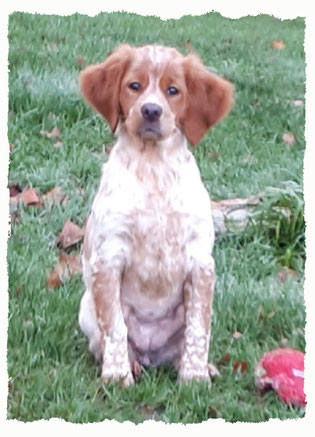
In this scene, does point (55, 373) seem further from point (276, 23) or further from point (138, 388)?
point (276, 23)

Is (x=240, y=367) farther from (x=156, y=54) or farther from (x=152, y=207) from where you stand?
(x=156, y=54)

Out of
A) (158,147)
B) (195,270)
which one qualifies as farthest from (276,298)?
(158,147)

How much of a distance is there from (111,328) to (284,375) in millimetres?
443

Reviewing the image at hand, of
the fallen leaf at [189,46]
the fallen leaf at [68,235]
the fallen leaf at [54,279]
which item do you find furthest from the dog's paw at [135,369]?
the fallen leaf at [189,46]

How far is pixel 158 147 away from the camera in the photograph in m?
3.01

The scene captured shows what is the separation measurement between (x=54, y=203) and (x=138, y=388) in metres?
0.79

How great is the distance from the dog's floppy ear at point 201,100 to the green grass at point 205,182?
0.22m

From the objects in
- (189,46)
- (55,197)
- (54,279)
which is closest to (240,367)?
(54,279)

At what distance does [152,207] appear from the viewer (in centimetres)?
Answer: 300

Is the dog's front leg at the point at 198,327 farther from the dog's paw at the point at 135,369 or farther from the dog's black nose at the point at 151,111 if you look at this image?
the dog's black nose at the point at 151,111

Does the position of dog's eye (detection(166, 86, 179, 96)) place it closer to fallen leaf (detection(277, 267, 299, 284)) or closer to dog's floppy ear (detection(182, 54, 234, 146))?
dog's floppy ear (detection(182, 54, 234, 146))

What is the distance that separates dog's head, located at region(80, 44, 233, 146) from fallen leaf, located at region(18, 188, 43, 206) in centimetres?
54

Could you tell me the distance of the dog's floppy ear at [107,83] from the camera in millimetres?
2984

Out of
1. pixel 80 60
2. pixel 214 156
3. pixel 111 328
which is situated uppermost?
pixel 80 60
